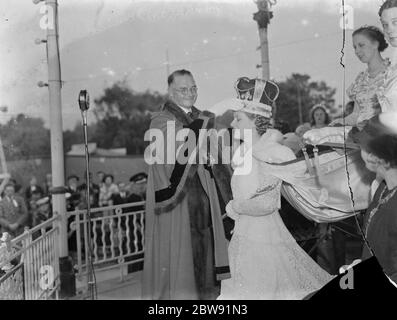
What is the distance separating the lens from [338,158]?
240cm

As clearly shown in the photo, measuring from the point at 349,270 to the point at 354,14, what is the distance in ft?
4.39

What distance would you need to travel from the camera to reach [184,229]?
250 cm

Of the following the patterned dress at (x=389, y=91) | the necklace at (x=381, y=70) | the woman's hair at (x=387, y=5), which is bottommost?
the patterned dress at (x=389, y=91)

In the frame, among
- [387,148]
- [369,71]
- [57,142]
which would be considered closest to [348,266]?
[387,148]

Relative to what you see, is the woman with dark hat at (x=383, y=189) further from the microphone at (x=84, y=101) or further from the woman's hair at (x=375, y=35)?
the microphone at (x=84, y=101)

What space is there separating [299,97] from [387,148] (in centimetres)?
50

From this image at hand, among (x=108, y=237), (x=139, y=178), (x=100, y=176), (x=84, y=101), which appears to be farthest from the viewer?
(x=108, y=237)

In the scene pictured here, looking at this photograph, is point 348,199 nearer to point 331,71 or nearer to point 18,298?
point 331,71

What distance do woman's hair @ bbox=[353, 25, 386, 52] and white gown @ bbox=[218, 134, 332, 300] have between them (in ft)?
2.31

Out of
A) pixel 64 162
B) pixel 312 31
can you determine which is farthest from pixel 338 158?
pixel 64 162

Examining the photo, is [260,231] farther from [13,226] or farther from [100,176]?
[13,226]

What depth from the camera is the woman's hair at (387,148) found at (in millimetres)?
2238

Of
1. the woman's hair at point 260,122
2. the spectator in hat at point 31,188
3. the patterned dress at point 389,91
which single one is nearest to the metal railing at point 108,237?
the spectator in hat at point 31,188

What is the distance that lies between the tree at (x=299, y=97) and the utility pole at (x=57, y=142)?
3.98 feet
